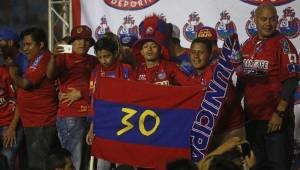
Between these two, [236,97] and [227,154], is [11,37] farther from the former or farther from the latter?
[227,154]

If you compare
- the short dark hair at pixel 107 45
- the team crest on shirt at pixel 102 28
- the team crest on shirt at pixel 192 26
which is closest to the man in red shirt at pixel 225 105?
the short dark hair at pixel 107 45

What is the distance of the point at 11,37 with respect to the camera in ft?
25.2

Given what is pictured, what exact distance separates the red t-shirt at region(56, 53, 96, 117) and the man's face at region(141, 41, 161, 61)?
0.90m

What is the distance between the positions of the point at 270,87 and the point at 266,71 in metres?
0.15

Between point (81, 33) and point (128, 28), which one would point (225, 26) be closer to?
point (128, 28)

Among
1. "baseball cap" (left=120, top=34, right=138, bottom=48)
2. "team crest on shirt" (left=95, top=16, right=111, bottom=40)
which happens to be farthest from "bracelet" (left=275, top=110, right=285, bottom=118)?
"team crest on shirt" (left=95, top=16, right=111, bottom=40)

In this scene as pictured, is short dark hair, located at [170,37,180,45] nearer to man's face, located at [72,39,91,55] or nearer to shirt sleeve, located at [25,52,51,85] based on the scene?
man's face, located at [72,39,91,55]

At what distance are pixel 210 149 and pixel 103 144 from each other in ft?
3.18

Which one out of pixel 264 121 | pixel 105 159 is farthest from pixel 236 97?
pixel 105 159

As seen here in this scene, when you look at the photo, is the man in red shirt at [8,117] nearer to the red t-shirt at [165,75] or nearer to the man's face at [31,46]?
the man's face at [31,46]

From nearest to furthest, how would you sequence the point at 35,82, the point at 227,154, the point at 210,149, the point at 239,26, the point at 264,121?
1. the point at 227,154
2. the point at 210,149
3. the point at 264,121
4. the point at 35,82
5. the point at 239,26

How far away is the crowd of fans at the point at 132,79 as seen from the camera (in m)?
6.59

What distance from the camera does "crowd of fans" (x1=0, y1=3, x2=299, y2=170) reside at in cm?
659

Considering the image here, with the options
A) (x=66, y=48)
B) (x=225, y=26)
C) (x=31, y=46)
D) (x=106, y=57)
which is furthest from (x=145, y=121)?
(x=225, y=26)
